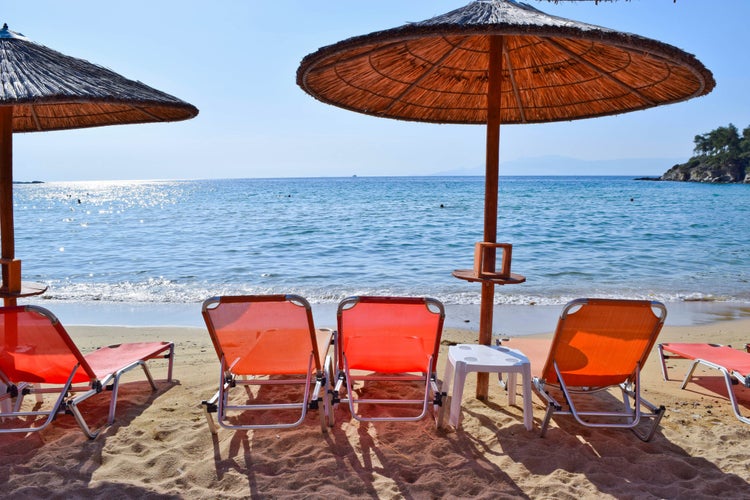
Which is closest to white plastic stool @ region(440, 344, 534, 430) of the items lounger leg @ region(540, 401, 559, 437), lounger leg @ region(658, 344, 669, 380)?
lounger leg @ region(540, 401, 559, 437)

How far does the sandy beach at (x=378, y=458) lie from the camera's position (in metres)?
2.72

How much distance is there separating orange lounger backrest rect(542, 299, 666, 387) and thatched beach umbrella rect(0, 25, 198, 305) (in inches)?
121

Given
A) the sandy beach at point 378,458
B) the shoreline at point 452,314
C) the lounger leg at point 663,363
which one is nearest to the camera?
the sandy beach at point 378,458

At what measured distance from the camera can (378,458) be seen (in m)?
3.04

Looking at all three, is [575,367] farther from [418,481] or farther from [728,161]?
[728,161]

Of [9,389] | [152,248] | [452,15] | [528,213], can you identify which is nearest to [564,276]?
[452,15]

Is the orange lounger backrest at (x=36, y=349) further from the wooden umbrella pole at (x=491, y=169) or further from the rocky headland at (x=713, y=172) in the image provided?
the rocky headland at (x=713, y=172)

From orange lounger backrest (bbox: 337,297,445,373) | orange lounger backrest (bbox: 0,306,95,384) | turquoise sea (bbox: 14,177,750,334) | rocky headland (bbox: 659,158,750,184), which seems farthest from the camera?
rocky headland (bbox: 659,158,750,184)

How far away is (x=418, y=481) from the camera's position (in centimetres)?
280

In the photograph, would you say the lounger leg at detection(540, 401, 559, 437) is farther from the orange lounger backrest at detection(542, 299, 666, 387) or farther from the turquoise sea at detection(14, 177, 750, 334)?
the turquoise sea at detection(14, 177, 750, 334)

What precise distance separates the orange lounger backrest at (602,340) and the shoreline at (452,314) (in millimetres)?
3714

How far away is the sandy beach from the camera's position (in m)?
2.72

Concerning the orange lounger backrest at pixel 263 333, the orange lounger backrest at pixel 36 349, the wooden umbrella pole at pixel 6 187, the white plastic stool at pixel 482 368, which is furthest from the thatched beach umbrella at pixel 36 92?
the white plastic stool at pixel 482 368

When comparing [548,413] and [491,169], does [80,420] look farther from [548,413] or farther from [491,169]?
[491,169]
